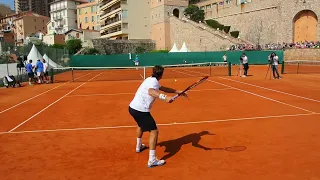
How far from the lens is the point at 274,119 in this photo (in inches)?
366

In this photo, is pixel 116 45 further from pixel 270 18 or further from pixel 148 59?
pixel 270 18

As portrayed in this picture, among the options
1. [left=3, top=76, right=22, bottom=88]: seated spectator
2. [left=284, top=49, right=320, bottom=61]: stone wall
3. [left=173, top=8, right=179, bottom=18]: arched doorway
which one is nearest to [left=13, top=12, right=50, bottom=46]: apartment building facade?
[left=173, top=8, right=179, bottom=18]: arched doorway

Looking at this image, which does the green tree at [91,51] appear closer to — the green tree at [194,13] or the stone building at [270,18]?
the green tree at [194,13]

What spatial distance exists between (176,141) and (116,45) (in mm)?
60349

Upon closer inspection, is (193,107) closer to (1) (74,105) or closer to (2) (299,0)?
(1) (74,105)

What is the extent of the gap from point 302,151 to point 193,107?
580 cm

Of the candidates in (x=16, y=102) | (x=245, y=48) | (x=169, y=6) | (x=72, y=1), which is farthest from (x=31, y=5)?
(x=16, y=102)

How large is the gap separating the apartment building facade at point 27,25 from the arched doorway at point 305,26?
320 feet

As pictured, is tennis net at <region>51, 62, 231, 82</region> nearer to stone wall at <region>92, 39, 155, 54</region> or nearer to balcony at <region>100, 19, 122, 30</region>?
stone wall at <region>92, 39, 155, 54</region>

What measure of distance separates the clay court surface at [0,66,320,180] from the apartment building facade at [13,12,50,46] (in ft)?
377

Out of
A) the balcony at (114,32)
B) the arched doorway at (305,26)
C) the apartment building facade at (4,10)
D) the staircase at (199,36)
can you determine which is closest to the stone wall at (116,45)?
the balcony at (114,32)

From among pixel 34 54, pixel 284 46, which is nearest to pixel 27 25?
pixel 34 54

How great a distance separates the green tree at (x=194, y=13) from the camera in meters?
65.9

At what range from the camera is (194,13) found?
65938mm
